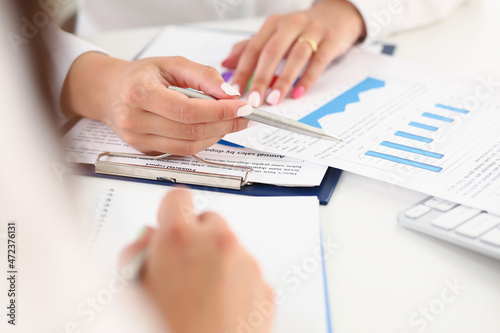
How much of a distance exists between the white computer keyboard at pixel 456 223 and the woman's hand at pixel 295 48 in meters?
0.27

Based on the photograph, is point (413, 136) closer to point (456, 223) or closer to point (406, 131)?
point (406, 131)

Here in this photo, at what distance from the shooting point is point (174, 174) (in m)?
0.48

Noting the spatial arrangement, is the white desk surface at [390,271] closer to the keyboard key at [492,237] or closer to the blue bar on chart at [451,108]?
the keyboard key at [492,237]

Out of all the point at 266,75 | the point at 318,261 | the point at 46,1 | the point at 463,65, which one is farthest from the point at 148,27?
the point at 46,1

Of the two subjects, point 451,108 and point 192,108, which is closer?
point 192,108

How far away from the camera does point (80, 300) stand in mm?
227

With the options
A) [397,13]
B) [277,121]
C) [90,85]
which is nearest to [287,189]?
[277,121]

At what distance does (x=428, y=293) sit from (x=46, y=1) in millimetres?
322

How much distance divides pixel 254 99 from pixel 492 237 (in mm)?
338

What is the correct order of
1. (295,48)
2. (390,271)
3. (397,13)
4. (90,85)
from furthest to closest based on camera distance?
(397,13) → (295,48) → (90,85) → (390,271)

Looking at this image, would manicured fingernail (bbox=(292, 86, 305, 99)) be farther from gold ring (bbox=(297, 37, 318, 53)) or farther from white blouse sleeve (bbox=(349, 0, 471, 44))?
white blouse sleeve (bbox=(349, 0, 471, 44))

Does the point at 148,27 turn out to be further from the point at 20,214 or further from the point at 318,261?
the point at 20,214

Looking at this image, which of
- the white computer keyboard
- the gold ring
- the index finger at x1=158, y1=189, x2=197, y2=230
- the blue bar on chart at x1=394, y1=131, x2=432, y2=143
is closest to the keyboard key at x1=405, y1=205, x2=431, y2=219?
the white computer keyboard

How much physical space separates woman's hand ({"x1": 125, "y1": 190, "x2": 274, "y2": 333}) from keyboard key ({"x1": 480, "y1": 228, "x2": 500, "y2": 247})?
0.19m
